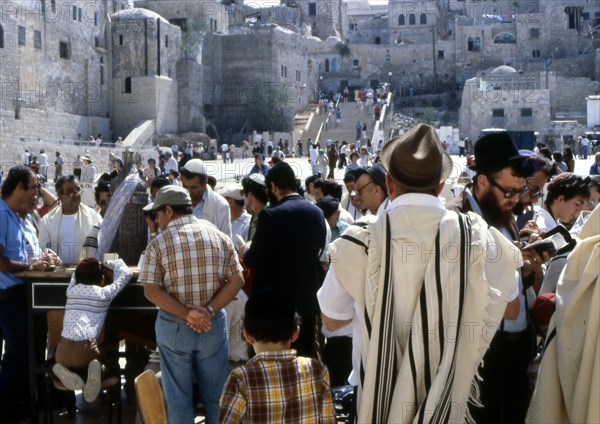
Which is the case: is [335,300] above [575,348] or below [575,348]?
above

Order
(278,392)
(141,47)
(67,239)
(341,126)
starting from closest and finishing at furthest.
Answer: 1. (278,392)
2. (67,239)
3. (141,47)
4. (341,126)

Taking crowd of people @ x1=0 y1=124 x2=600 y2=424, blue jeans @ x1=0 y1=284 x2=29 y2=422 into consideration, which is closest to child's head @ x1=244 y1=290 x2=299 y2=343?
crowd of people @ x1=0 y1=124 x2=600 y2=424

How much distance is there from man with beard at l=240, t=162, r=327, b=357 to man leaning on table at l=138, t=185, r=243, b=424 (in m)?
0.22

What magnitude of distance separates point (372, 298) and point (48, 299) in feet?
8.89

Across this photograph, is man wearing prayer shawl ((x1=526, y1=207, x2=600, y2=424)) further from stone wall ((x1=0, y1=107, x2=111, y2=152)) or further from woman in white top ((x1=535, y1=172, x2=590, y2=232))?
stone wall ((x1=0, y1=107, x2=111, y2=152))

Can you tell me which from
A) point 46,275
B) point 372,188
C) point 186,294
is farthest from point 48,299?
point 372,188

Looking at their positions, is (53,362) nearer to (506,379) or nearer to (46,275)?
(46,275)

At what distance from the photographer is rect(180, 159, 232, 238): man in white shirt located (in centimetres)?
582

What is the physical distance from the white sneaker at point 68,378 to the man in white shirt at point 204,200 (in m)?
1.54

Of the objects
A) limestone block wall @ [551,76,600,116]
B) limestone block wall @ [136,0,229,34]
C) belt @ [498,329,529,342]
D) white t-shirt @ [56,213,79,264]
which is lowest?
belt @ [498,329,529,342]

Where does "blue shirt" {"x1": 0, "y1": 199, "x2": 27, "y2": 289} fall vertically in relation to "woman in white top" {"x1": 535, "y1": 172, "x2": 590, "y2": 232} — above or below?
below

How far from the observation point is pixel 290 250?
449 centimetres

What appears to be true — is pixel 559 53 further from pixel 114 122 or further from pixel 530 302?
pixel 530 302

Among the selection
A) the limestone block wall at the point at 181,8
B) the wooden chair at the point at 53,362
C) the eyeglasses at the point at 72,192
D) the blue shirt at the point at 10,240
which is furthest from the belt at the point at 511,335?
the limestone block wall at the point at 181,8
